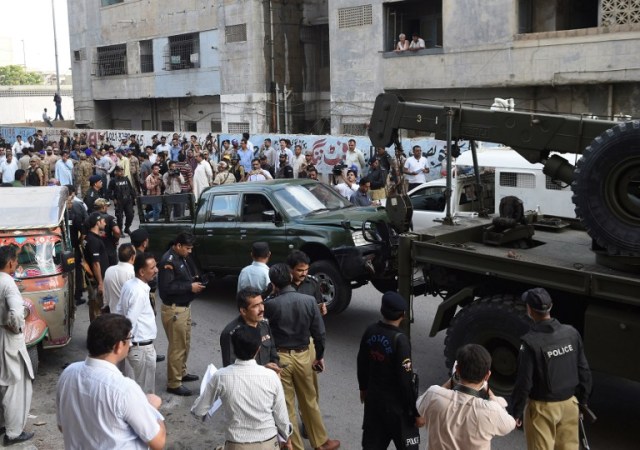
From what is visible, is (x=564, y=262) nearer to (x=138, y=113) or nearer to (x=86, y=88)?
(x=138, y=113)

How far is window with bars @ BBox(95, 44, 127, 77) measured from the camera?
39000 millimetres

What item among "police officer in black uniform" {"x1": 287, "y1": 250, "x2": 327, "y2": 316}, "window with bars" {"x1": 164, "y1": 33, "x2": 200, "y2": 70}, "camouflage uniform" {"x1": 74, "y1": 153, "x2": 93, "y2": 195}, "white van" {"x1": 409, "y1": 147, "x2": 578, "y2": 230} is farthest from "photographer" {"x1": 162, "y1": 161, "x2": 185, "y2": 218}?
"window with bars" {"x1": 164, "y1": 33, "x2": 200, "y2": 70}

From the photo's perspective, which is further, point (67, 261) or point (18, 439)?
point (67, 261)

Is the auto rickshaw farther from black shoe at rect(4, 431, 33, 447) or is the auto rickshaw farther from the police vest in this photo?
the police vest

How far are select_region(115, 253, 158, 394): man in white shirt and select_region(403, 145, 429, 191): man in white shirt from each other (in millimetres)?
10269

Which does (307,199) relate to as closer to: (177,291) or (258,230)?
(258,230)

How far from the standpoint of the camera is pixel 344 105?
26.8m

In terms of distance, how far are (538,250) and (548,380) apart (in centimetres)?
231

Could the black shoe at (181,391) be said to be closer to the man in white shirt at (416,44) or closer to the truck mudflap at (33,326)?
the truck mudflap at (33,326)

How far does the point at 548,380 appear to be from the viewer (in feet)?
16.4

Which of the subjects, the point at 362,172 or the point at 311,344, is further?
the point at 362,172

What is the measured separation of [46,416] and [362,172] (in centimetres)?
1179

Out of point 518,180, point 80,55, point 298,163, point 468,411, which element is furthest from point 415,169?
point 80,55

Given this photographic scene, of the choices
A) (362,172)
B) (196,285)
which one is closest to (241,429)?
(196,285)
